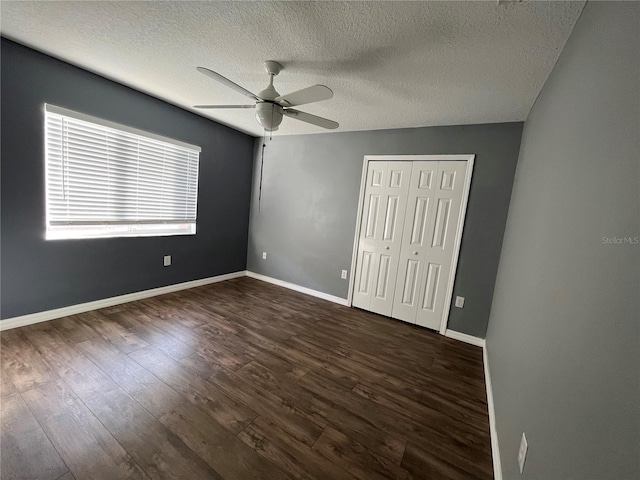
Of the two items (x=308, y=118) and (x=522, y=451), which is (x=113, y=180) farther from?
(x=522, y=451)

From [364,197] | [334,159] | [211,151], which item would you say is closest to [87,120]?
[211,151]

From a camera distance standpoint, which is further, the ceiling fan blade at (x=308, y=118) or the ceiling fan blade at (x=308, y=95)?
the ceiling fan blade at (x=308, y=118)

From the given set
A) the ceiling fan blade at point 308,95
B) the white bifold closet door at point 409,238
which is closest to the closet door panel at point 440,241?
the white bifold closet door at point 409,238

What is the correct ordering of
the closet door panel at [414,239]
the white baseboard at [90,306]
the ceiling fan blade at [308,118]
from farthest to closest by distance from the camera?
the closet door panel at [414,239]
the white baseboard at [90,306]
the ceiling fan blade at [308,118]

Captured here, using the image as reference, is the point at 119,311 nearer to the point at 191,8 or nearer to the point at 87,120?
the point at 87,120

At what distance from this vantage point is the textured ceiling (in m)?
1.35

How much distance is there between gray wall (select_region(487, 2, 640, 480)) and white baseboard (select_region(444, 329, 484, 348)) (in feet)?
4.78

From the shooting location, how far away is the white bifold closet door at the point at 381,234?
3098 mm

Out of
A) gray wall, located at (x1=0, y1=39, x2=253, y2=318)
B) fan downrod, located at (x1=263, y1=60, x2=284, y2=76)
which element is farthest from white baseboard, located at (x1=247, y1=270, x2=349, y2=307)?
fan downrod, located at (x1=263, y1=60, x2=284, y2=76)

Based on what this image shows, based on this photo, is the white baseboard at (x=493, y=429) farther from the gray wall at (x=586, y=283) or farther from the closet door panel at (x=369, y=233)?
the closet door panel at (x=369, y=233)

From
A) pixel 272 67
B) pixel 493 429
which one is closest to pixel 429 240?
pixel 493 429

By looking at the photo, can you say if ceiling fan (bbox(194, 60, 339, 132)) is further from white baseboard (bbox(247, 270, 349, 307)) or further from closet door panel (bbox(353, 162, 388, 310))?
white baseboard (bbox(247, 270, 349, 307))

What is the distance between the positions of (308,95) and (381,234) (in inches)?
78.5

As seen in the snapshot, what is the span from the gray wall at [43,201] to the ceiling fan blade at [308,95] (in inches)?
79.7
